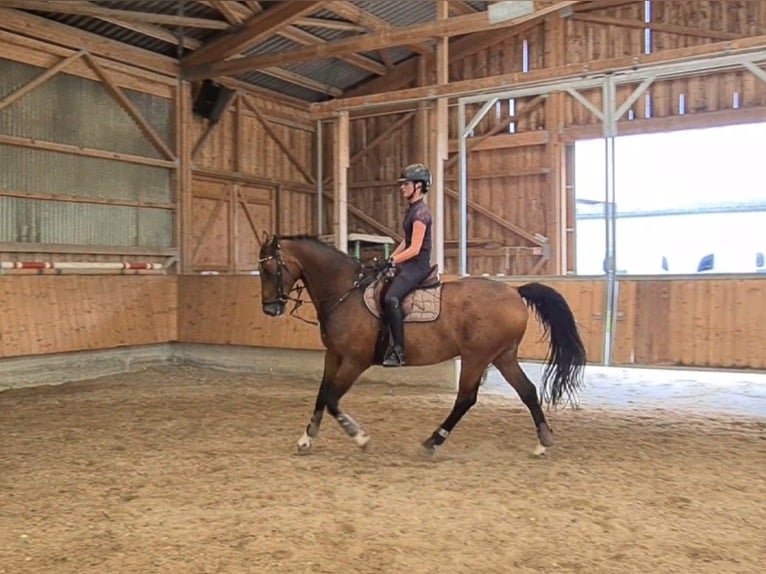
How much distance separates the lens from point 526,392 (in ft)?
17.7

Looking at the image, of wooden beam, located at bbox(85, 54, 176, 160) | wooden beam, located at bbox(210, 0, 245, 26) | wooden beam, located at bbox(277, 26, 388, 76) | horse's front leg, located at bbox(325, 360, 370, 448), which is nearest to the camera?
horse's front leg, located at bbox(325, 360, 370, 448)

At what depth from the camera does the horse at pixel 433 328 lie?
5.29 m

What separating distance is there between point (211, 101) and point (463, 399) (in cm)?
911

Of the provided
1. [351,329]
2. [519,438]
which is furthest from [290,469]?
[519,438]

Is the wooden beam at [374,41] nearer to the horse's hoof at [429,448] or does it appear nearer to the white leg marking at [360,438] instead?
the horse's hoof at [429,448]

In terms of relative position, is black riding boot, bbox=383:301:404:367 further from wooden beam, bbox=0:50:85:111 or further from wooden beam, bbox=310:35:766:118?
wooden beam, bbox=0:50:85:111

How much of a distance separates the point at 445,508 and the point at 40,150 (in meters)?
8.16

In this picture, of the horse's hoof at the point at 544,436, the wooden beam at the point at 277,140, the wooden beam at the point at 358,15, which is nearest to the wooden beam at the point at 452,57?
the wooden beam at the point at 277,140

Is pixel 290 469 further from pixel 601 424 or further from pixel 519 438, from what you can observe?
pixel 601 424

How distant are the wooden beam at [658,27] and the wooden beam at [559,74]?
5249mm

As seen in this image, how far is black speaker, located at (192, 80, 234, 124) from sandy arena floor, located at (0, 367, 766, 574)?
22.2 feet

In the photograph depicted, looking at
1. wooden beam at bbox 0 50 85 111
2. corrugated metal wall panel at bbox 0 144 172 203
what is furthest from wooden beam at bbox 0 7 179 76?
corrugated metal wall panel at bbox 0 144 172 203

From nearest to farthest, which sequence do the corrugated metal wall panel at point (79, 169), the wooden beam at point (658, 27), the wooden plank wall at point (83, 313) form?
the wooden plank wall at point (83, 313), the corrugated metal wall panel at point (79, 169), the wooden beam at point (658, 27)

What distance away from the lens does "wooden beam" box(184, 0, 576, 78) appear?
29.9ft
